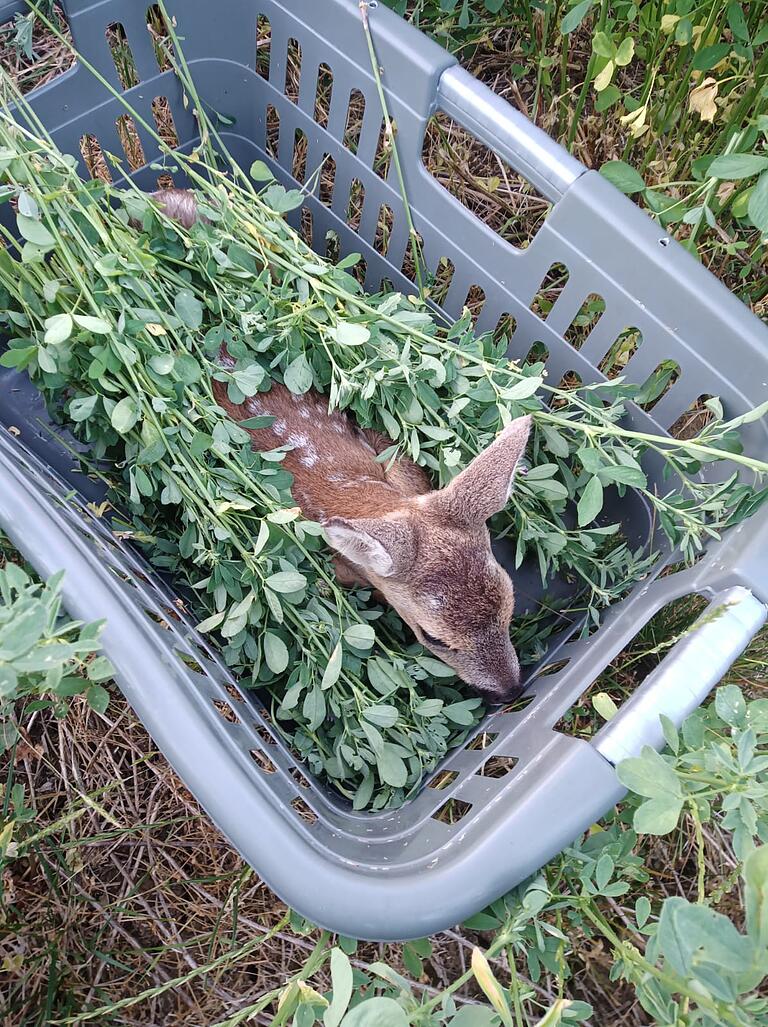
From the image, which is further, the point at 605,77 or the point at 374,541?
the point at 605,77

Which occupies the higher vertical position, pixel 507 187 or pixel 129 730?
pixel 507 187

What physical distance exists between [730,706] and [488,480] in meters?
0.78

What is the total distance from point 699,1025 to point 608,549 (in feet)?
4.39

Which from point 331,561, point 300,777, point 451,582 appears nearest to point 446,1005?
point 300,777

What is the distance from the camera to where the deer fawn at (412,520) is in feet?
6.77

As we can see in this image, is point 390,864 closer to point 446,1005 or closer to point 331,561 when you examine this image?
point 446,1005

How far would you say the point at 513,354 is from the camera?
7.82 ft

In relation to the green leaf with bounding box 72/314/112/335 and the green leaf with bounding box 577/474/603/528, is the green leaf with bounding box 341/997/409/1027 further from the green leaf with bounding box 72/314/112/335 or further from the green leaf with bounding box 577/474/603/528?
the green leaf with bounding box 72/314/112/335

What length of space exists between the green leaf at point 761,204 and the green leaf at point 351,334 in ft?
2.80

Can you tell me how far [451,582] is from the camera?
220 centimetres

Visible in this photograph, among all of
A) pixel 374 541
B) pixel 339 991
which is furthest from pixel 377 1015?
pixel 374 541

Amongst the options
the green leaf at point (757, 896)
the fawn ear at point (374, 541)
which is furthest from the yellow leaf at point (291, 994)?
the fawn ear at point (374, 541)

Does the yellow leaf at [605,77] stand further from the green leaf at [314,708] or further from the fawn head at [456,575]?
the green leaf at [314,708]

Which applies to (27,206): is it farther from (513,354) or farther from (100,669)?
(513,354)
